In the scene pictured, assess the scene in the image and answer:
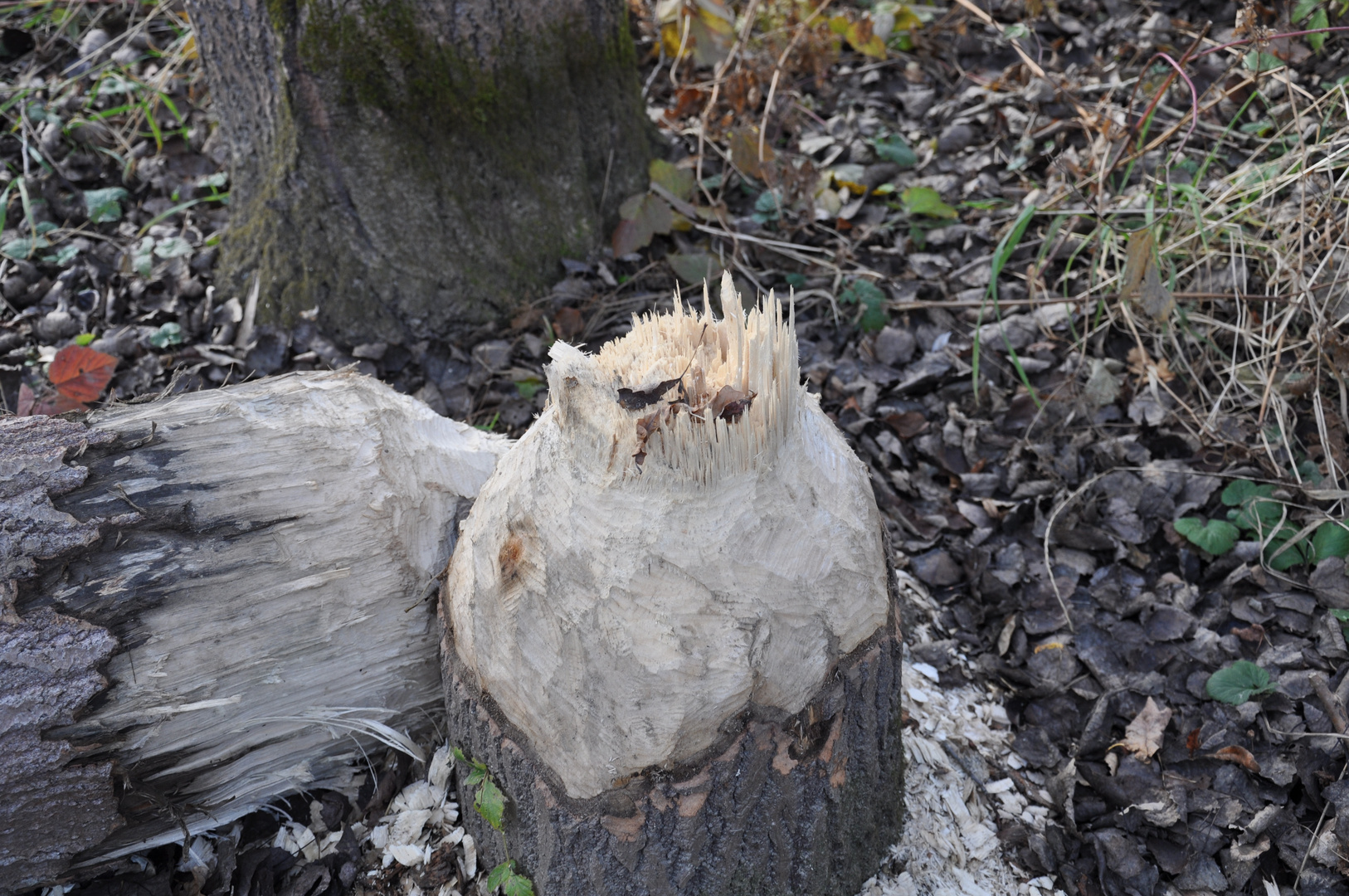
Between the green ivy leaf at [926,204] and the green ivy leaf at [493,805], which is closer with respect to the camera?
the green ivy leaf at [493,805]

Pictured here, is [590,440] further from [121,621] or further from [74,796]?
[74,796]

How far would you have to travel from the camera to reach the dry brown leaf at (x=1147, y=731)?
207 centimetres

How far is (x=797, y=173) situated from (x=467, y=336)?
58.3 inches

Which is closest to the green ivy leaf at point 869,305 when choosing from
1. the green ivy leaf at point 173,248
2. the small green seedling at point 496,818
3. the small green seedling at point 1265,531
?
the small green seedling at point 1265,531

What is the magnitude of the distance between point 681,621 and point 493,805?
0.57 m

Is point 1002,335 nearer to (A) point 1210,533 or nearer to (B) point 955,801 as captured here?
(A) point 1210,533

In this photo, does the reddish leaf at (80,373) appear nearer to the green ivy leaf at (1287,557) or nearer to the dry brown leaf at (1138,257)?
the dry brown leaf at (1138,257)

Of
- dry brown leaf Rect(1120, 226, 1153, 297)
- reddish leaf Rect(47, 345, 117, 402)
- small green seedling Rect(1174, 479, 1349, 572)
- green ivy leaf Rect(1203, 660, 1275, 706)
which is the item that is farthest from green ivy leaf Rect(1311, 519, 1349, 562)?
reddish leaf Rect(47, 345, 117, 402)

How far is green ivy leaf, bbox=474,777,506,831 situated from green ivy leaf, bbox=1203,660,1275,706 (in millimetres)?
1790

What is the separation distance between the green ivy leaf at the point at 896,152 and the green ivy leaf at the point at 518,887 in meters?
3.09

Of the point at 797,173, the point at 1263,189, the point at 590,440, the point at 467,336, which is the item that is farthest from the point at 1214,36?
the point at 590,440

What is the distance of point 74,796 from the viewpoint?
5.02ft

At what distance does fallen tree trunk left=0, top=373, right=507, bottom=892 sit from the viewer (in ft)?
4.93

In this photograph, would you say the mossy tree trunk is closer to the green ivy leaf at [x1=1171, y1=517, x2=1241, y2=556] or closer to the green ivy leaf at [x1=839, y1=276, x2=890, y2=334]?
the green ivy leaf at [x1=839, y1=276, x2=890, y2=334]
